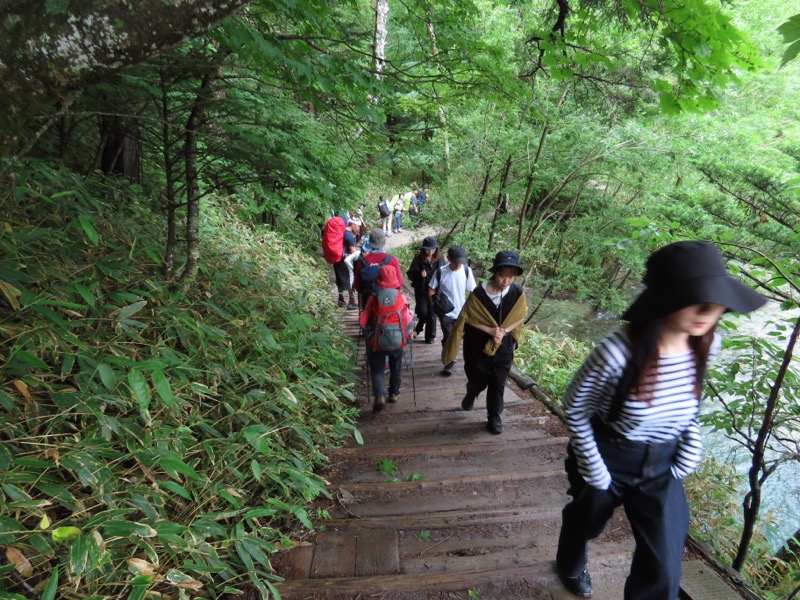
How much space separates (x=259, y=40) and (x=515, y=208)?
13127 mm

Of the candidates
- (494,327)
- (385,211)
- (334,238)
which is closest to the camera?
(494,327)

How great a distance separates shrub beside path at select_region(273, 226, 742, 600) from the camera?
2200 millimetres

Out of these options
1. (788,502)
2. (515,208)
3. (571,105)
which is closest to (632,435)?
(788,502)

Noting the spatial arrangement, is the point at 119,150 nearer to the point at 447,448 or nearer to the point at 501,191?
the point at 447,448

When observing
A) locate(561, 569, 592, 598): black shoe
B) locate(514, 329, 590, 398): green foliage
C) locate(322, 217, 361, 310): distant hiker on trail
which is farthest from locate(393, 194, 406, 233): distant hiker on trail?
locate(561, 569, 592, 598): black shoe

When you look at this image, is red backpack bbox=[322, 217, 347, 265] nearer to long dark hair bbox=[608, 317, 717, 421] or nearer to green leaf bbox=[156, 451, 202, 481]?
green leaf bbox=[156, 451, 202, 481]

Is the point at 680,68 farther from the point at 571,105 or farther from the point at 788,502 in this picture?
the point at 571,105

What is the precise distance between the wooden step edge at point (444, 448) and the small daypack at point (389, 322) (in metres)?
1.01

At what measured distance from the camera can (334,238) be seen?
25.1 ft

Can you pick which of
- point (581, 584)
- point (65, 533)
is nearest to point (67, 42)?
point (65, 533)

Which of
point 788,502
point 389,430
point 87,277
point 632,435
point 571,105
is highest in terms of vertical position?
point 571,105

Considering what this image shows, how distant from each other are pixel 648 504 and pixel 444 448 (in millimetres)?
2146

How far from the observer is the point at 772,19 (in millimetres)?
10359

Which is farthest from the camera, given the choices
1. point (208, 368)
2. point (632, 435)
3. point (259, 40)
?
point (208, 368)
